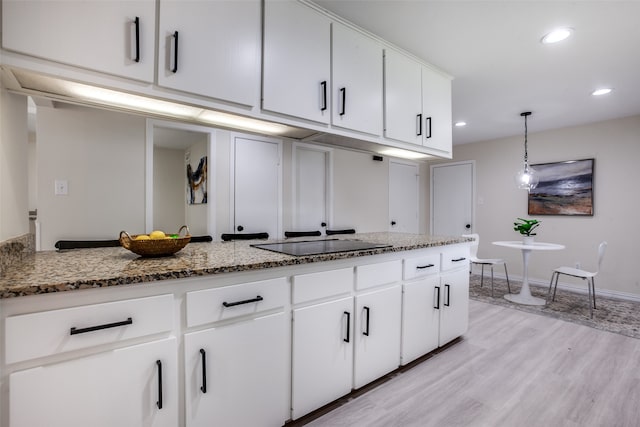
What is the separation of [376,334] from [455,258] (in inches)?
41.6

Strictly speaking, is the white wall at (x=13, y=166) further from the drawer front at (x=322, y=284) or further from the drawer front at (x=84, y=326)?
the drawer front at (x=322, y=284)

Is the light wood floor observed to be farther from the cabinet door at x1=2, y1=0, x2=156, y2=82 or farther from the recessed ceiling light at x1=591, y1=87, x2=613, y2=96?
the recessed ceiling light at x1=591, y1=87, x2=613, y2=96

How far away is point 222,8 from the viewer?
1433 millimetres

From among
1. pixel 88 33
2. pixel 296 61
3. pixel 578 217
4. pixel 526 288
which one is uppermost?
pixel 296 61

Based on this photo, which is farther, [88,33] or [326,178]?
[326,178]

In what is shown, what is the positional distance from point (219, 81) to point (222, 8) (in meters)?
0.36

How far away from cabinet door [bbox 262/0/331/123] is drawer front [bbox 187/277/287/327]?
963mm

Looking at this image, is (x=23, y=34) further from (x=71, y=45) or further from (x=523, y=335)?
(x=523, y=335)

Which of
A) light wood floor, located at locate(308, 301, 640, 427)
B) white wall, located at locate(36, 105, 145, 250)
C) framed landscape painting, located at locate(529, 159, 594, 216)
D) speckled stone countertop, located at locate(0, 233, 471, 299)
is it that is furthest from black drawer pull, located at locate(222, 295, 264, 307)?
framed landscape painting, located at locate(529, 159, 594, 216)

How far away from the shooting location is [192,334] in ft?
3.70

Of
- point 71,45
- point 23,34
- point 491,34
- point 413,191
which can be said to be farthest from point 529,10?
point 413,191

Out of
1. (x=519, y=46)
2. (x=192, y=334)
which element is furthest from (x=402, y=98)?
(x=192, y=334)

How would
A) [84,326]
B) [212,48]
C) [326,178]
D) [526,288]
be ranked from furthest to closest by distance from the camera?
[526,288] < [326,178] < [212,48] < [84,326]

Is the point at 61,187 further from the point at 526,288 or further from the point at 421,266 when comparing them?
the point at 526,288
